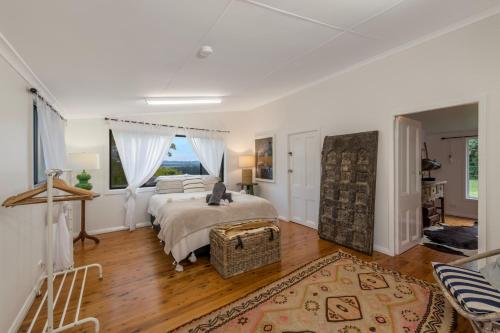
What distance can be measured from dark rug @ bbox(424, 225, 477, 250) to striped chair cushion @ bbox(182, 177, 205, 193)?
13.8 ft

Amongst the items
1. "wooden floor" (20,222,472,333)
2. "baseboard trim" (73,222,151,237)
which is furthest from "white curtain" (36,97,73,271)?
"baseboard trim" (73,222,151,237)

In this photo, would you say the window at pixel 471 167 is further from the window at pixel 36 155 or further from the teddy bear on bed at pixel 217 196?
the window at pixel 36 155

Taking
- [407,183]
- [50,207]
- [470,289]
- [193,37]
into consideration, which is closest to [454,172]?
[407,183]

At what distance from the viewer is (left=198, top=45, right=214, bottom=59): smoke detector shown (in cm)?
215

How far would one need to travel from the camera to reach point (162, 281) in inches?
98.2

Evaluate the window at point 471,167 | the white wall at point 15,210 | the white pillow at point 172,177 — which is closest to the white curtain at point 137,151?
the white pillow at point 172,177

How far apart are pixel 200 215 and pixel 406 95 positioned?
120 inches

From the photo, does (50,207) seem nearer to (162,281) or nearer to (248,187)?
(162,281)

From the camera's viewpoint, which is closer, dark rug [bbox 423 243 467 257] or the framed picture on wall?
dark rug [bbox 423 243 467 257]

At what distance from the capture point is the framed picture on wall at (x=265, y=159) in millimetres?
5115

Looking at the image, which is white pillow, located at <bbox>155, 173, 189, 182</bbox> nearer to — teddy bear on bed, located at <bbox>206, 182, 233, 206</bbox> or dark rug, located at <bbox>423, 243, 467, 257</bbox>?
teddy bear on bed, located at <bbox>206, 182, 233, 206</bbox>

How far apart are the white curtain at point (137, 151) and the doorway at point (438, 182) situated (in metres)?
4.25

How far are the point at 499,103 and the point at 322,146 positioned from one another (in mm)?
2113

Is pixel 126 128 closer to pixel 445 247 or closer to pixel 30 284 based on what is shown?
pixel 30 284
